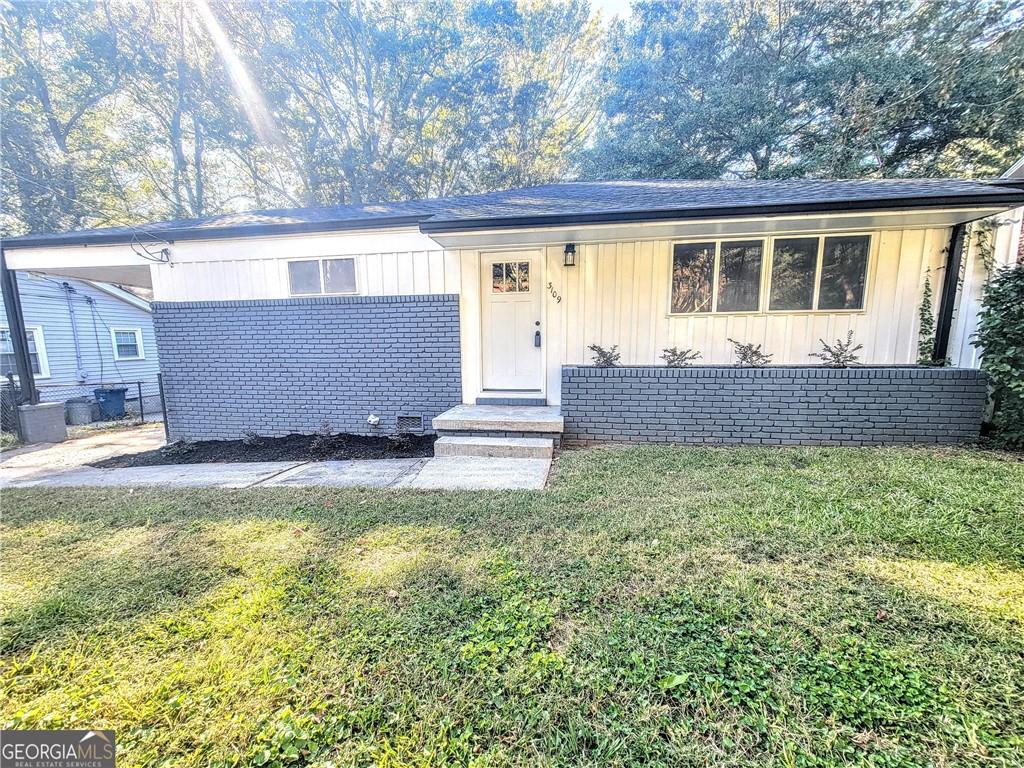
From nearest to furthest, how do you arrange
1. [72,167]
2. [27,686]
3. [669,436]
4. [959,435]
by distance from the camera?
1. [27,686]
2. [959,435]
3. [669,436]
4. [72,167]

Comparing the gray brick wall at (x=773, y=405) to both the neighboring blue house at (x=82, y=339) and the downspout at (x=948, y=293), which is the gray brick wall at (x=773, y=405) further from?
the neighboring blue house at (x=82, y=339)

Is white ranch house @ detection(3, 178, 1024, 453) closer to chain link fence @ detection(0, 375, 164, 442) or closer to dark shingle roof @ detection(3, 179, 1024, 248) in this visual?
dark shingle roof @ detection(3, 179, 1024, 248)

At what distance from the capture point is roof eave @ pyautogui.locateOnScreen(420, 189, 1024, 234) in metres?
3.95

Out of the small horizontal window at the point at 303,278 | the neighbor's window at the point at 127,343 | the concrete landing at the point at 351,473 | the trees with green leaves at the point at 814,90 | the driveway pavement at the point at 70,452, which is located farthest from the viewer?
the neighbor's window at the point at 127,343

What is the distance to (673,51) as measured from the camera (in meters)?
11.6

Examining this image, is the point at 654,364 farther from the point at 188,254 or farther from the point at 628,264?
the point at 188,254

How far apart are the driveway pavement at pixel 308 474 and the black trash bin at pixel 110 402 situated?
6319 mm

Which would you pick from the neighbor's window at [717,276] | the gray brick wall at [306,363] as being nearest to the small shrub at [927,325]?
the neighbor's window at [717,276]

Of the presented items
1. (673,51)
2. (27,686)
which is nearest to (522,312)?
(27,686)

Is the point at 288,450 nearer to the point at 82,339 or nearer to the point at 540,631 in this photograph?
the point at 540,631

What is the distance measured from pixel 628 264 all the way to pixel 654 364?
144 centimetres

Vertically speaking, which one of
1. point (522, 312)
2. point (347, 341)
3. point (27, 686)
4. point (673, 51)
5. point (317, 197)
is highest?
point (673, 51)

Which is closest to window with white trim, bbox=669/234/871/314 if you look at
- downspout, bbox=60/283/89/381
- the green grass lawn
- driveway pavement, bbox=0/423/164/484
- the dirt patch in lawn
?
the green grass lawn

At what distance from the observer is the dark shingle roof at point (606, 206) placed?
4121mm
